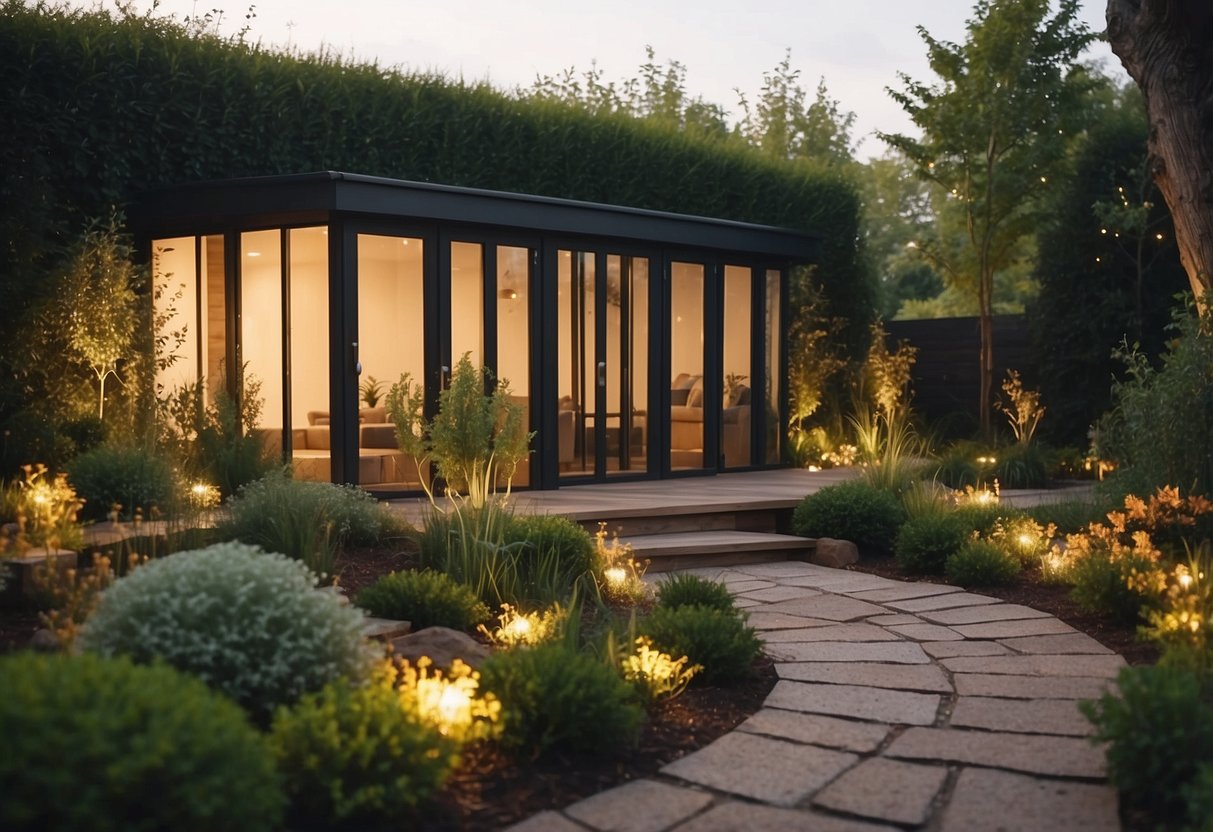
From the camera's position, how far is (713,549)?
7.71 metres

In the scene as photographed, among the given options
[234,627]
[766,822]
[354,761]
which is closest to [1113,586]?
[766,822]

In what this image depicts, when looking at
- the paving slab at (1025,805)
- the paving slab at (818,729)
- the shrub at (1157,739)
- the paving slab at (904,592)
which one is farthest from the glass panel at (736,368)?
the shrub at (1157,739)

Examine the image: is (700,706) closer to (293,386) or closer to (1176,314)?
(1176,314)

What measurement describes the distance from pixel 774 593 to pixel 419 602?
2422 mm

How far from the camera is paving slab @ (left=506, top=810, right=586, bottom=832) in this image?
3022mm

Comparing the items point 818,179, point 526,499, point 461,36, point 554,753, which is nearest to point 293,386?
point 526,499

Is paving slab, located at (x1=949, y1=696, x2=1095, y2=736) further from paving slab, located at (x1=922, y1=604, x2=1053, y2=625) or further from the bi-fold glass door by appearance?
the bi-fold glass door

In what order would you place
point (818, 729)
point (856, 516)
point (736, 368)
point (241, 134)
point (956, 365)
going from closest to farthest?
1. point (818, 729)
2. point (856, 516)
3. point (241, 134)
4. point (736, 368)
5. point (956, 365)

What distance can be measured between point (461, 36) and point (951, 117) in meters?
8.23

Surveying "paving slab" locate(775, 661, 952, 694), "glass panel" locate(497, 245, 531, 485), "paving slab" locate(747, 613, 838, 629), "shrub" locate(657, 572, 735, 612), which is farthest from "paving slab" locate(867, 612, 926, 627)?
"glass panel" locate(497, 245, 531, 485)

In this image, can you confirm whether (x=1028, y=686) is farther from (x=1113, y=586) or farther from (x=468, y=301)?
(x=468, y=301)

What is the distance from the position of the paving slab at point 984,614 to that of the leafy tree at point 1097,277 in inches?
285

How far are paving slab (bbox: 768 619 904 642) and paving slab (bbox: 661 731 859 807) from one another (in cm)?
160

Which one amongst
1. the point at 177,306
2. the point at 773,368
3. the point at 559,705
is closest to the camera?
the point at 559,705
